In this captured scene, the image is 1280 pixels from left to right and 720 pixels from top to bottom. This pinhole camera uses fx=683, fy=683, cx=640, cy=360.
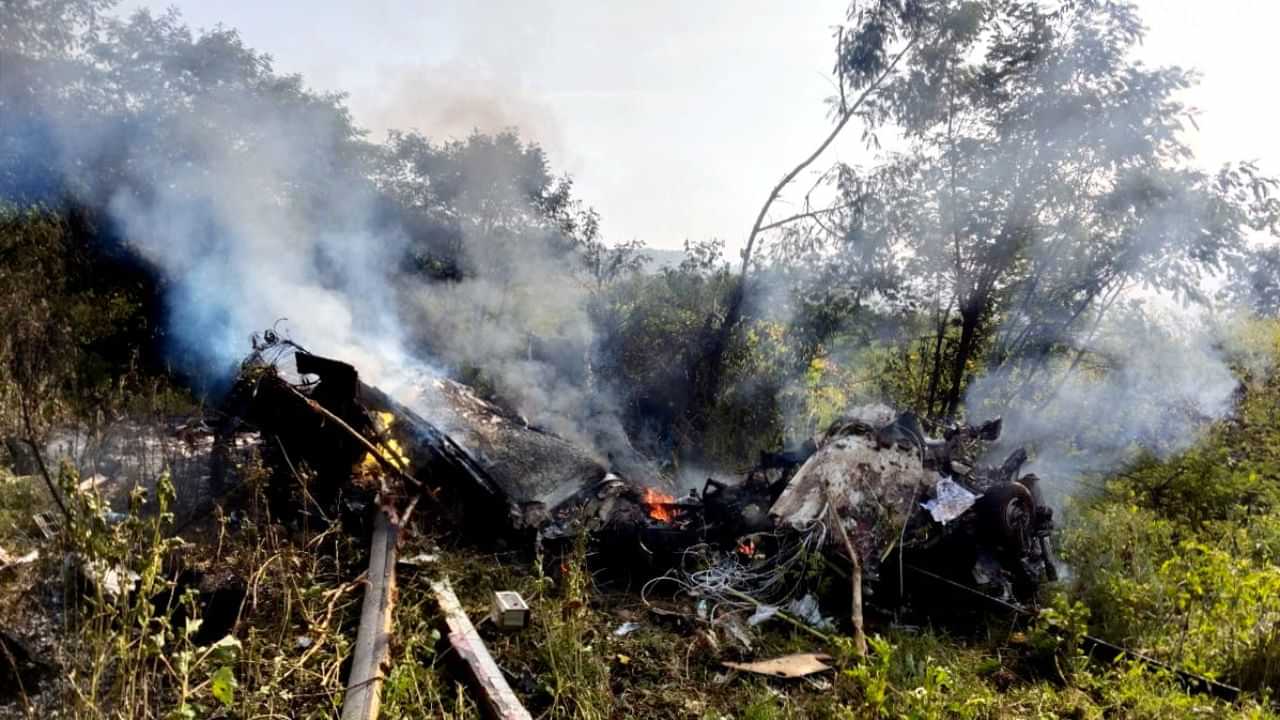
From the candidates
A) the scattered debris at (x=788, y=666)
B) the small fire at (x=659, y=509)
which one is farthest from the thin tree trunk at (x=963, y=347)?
the scattered debris at (x=788, y=666)

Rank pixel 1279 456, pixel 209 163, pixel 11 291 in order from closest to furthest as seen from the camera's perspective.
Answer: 1. pixel 11 291
2. pixel 1279 456
3. pixel 209 163

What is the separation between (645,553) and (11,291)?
609 centimetres

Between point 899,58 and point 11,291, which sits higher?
point 899,58

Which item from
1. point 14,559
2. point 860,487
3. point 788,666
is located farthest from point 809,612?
point 14,559

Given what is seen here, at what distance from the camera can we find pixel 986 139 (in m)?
9.12

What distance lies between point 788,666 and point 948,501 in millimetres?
2251

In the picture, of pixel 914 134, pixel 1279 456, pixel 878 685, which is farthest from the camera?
pixel 914 134

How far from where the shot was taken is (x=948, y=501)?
5.58 m

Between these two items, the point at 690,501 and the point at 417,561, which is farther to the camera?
the point at 690,501

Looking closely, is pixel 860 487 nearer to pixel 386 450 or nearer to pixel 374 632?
pixel 374 632

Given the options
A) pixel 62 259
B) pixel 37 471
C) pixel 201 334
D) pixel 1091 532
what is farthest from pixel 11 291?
pixel 1091 532

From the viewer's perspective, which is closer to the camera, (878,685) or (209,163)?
(878,685)

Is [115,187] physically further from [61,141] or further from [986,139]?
[986,139]

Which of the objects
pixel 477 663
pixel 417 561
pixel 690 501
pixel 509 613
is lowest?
pixel 477 663
